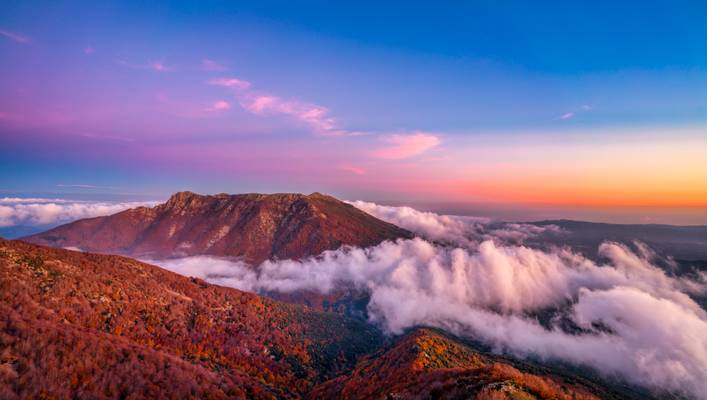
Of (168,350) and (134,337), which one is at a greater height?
(134,337)

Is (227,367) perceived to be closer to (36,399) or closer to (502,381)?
(36,399)

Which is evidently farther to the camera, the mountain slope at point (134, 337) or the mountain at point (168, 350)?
the mountain slope at point (134, 337)

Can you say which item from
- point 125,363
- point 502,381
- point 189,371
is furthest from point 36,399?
point 502,381

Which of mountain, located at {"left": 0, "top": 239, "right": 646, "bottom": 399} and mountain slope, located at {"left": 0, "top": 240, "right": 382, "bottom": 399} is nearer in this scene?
mountain, located at {"left": 0, "top": 239, "right": 646, "bottom": 399}

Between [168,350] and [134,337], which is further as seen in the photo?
[168,350]
